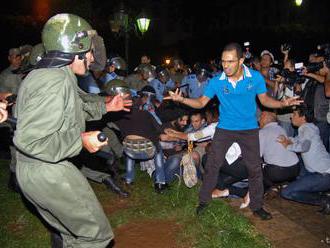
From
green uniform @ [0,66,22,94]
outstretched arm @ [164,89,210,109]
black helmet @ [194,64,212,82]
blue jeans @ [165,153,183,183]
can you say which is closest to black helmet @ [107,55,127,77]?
black helmet @ [194,64,212,82]

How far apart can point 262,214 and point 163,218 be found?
1.48m

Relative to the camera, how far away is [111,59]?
31.9ft

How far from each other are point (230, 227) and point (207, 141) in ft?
6.90

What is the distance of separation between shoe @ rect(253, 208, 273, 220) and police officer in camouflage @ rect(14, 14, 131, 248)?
9.65ft

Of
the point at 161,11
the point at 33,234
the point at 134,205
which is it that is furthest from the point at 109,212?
the point at 161,11

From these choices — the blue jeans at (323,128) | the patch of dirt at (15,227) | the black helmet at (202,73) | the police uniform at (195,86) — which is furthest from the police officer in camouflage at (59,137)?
the black helmet at (202,73)

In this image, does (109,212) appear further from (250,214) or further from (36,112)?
(36,112)

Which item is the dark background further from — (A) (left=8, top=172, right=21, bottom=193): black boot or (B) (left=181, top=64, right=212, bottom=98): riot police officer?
(A) (left=8, top=172, right=21, bottom=193): black boot

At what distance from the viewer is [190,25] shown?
3091cm

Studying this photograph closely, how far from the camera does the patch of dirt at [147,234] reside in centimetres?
487

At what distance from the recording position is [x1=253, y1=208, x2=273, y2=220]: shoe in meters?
5.31

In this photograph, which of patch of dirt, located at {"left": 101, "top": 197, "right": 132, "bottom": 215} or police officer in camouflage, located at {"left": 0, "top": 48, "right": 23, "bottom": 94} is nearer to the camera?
patch of dirt, located at {"left": 101, "top": 197, "right": 132, "bottom": 215}

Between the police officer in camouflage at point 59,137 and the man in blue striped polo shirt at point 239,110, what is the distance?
2392 millimetres

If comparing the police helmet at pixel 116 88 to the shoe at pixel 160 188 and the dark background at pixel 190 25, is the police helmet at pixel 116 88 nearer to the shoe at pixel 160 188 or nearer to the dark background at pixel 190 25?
the shoe at pixel 160 188
